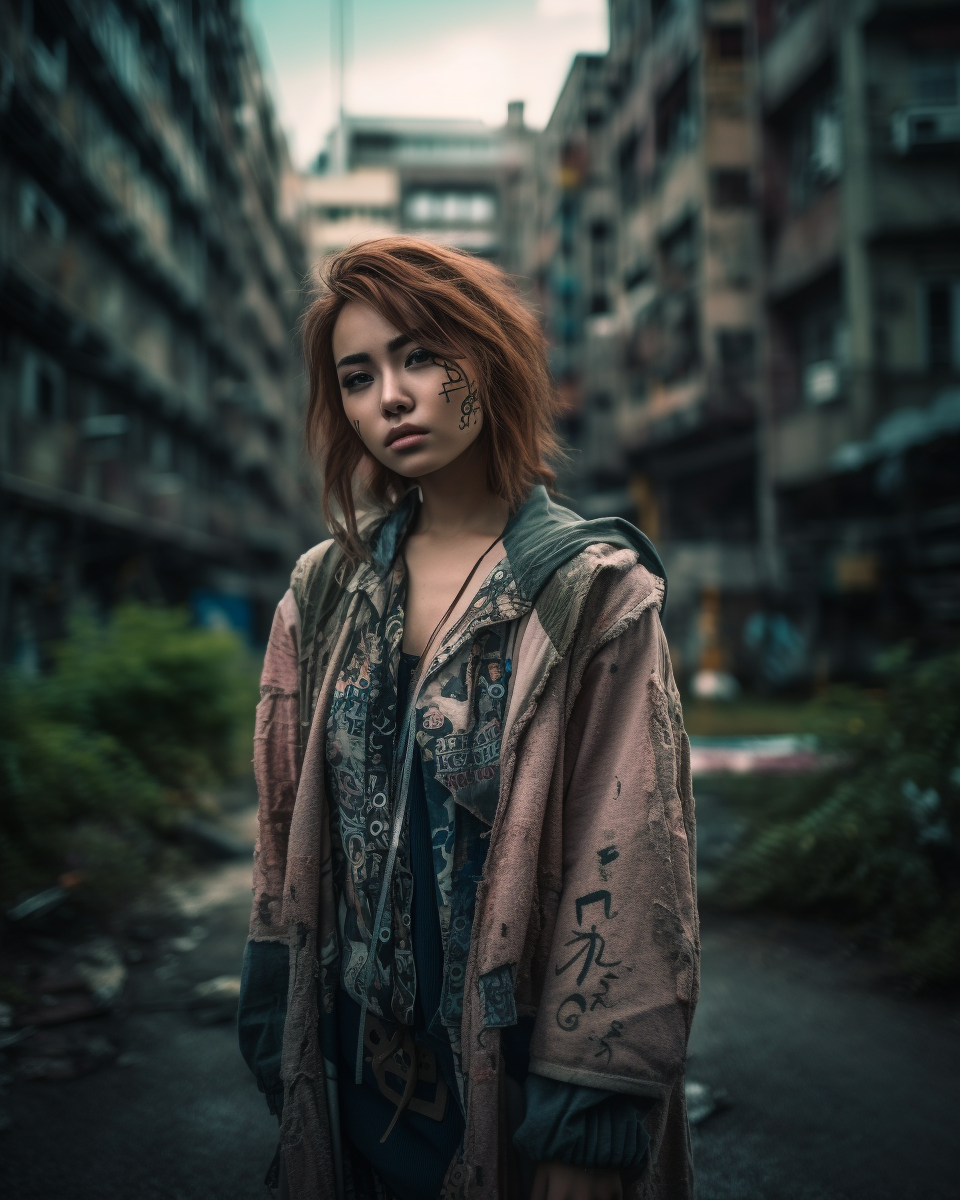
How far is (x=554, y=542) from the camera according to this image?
138cm

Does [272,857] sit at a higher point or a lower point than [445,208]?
lower

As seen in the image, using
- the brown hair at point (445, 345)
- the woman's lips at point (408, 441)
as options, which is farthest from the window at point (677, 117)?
the woman's lips at point (408, 441)

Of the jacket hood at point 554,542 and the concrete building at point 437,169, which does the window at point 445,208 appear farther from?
the jacket hood at point 554,542

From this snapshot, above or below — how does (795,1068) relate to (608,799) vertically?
below

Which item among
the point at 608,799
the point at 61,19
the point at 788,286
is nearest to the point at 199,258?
the point at 61,19

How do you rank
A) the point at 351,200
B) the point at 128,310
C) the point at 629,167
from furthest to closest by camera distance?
the point at 351,200 → the point at 629,167 → the point at 128,310

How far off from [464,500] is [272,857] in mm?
712

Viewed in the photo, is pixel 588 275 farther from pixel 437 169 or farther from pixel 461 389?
pixel 437 169

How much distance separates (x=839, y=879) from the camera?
4258 millimetres

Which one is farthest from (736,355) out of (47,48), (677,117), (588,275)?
(47,48)

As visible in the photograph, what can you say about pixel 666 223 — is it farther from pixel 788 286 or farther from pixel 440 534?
pixel 440 534

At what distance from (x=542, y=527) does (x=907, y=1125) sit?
236 cm

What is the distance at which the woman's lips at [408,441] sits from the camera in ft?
4.76

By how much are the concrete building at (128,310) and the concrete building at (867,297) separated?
8561mm
